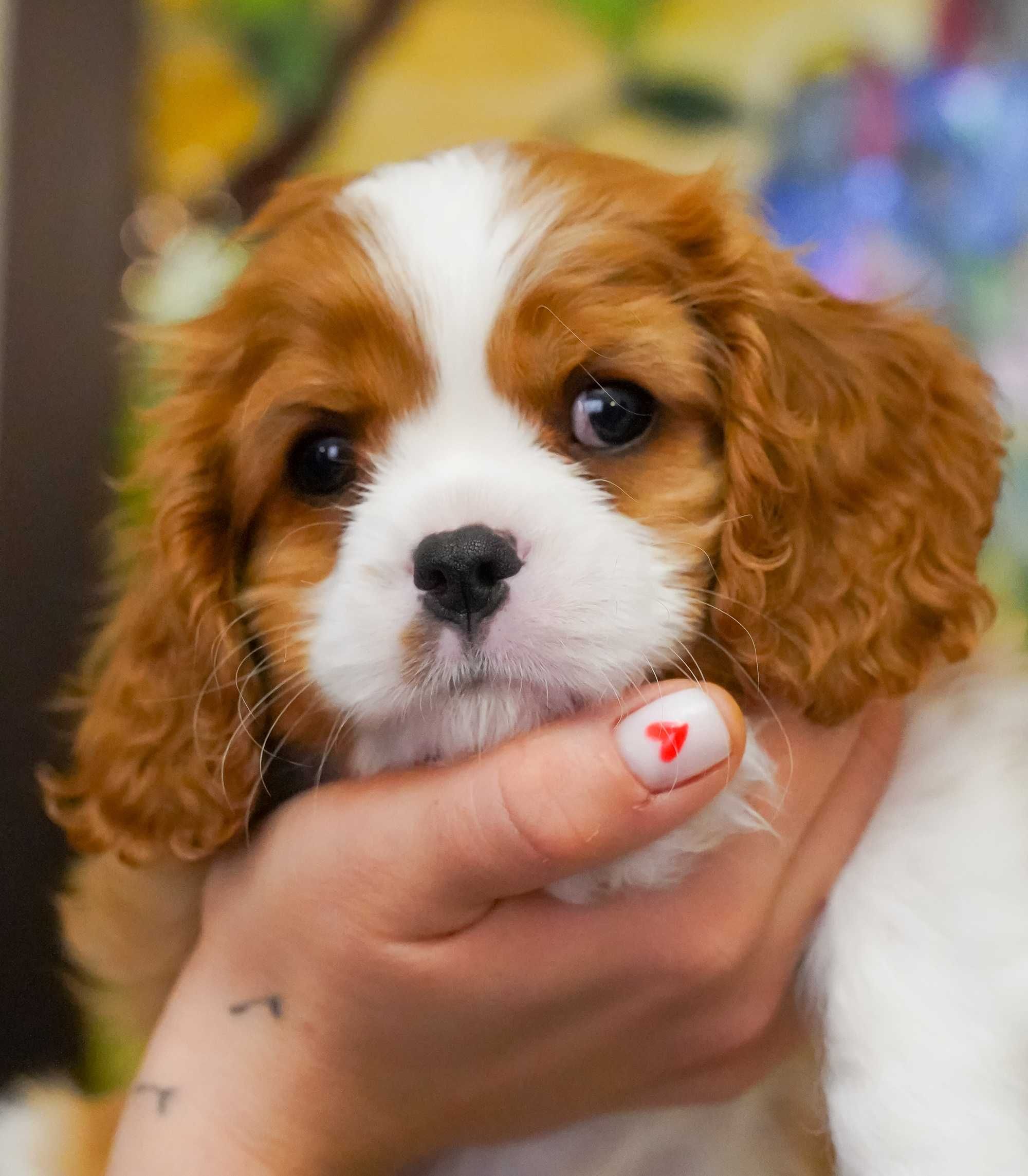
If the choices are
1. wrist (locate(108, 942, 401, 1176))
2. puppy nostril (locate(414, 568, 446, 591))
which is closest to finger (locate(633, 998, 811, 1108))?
wrist (locate(108, 942, 401, 1176))

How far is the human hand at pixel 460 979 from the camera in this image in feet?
3.82

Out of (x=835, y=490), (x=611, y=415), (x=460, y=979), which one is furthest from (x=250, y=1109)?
(x=835, y=490)

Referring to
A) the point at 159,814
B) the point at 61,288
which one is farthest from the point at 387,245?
the point at 61,288

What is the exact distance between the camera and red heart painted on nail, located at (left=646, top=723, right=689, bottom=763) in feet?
3.32

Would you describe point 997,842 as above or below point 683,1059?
above

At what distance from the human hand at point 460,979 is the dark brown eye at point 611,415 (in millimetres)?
323

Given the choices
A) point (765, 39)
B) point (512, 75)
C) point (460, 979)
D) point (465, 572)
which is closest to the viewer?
point (465, 572)

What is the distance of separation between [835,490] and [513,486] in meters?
0.47

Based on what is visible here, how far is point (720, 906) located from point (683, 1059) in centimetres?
23

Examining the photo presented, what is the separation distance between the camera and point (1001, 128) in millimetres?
2107

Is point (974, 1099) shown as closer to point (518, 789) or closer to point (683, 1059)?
point (683, 1059)

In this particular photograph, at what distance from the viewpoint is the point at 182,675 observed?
4.57 feet

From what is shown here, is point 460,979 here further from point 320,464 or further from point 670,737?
point 320,464

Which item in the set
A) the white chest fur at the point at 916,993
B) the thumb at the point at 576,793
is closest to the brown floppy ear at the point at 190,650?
the thumb at the point at 576,793
